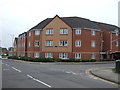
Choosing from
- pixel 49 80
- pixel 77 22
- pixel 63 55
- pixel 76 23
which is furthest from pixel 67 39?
pixel 49 80

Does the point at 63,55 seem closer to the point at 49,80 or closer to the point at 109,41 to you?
the point at 109,41

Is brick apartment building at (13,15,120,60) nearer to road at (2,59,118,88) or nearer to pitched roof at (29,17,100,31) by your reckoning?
pitched roof at (29,17,100,31)

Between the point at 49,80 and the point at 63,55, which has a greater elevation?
the point at 63,55

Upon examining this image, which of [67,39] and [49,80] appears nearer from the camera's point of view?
[49,80]

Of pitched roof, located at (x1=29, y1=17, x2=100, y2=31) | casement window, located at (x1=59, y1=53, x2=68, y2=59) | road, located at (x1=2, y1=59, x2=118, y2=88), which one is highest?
pitched roof, located at (x1=29, y1=17, x2=100, y2=31)

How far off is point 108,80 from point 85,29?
41.1 meters

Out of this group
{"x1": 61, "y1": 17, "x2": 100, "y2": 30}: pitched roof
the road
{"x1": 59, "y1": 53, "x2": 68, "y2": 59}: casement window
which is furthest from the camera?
{"x1": 61, "y1": 17, "x2": 100, "y2": 30}: pitched roof

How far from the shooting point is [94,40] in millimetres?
60469

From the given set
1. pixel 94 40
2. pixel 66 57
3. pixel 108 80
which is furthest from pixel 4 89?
pixel 94 40

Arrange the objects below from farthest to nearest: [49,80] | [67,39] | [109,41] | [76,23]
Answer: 1. [109,41]
2. [76,23]
3. [67,39]
4. [49,80]

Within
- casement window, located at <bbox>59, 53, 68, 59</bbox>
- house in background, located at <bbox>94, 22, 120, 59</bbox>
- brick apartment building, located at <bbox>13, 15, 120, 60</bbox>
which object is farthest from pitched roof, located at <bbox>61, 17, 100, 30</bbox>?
casement window, located at <bbox>59, 53, 68, 59</bbox>

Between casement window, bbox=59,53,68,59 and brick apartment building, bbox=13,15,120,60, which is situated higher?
brick apartment building, bbox=13,15,120,60

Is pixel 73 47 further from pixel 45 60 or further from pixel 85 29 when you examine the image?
pixel 45 60

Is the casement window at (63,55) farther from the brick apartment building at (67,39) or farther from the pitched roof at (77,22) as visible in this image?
the pitched roof at (77,22)
